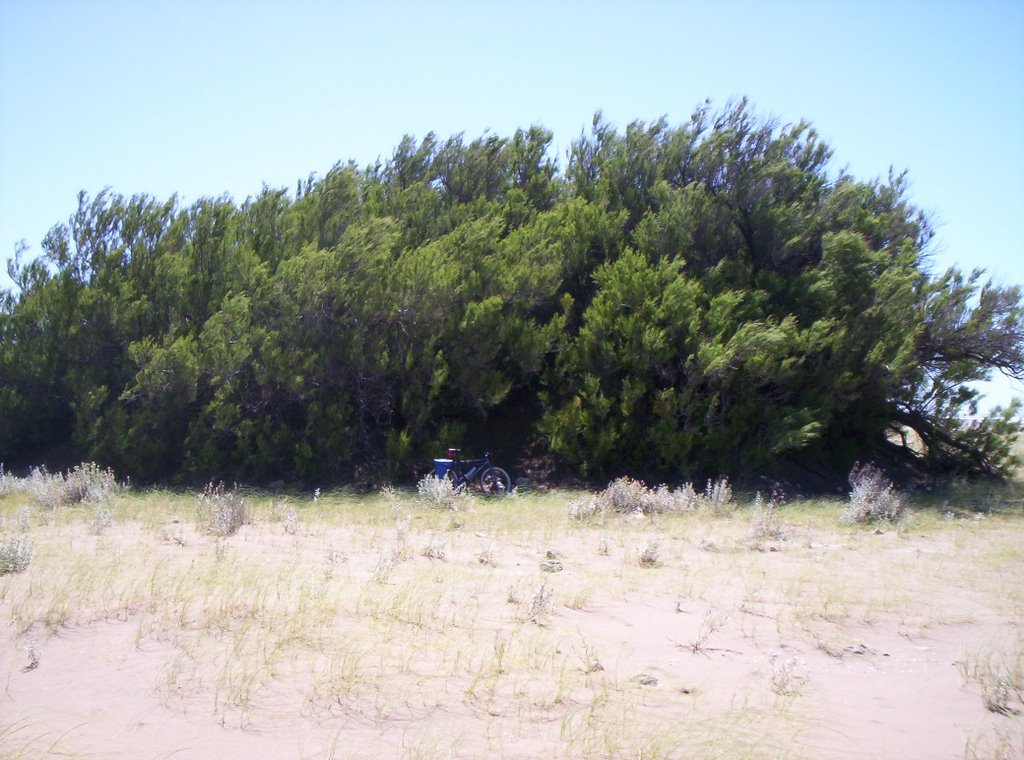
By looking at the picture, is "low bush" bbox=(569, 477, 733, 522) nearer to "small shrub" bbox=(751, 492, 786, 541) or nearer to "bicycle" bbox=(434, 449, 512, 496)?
"small shrub" bbox=(751, 492, 786, 541)

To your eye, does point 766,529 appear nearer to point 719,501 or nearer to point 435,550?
point 719,501

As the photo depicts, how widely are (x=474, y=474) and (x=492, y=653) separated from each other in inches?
361

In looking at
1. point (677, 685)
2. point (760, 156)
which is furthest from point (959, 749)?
point (760, 156)

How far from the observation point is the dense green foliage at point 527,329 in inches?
632

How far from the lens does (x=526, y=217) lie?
751 inches

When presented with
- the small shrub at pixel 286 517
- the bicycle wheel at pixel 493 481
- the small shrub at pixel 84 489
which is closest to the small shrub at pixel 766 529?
the bicycle wheel at pixel 493 481

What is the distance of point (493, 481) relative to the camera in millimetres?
15016

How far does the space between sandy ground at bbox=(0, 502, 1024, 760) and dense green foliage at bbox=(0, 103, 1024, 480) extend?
7.09m

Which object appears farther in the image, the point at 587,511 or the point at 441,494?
the point at 441,494

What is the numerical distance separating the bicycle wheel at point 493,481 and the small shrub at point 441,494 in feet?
3.83

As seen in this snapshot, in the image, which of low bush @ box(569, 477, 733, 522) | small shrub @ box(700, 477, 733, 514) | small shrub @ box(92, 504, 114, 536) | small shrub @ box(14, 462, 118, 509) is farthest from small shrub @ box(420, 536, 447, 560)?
small shrub @ box(14, 462, 118, 509)

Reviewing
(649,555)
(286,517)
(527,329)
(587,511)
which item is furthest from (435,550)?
(527,329)

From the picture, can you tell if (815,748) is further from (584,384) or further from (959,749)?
(584,384)

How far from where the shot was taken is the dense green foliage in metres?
16.0
